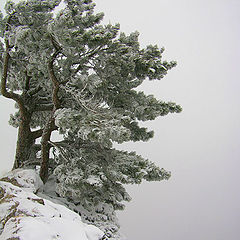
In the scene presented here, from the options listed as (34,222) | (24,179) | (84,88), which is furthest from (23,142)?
(34,222)

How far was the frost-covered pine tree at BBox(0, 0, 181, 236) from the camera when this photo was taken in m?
7.90

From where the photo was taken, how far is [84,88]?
7.62m

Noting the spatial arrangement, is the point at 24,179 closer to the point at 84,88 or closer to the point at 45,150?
the point at 45,150

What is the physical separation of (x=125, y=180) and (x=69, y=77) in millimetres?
4570

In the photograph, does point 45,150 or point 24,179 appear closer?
point 24,179

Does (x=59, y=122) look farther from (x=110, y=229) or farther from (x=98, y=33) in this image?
(x=110, y=229)

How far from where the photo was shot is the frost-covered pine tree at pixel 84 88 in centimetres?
790

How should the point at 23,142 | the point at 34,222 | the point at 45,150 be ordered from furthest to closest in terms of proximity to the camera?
the point at 23,142 → the point at 45,150 → the point at 34,222

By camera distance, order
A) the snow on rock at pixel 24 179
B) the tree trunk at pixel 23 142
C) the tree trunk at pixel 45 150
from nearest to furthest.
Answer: the snow on rock at pixel 24 179
the tree trunk at pixel 45 150
the tree trunk at pixel 23 142

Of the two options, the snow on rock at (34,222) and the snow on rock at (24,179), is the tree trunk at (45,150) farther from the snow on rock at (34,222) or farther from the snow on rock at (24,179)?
the snow on rock at (34,222)

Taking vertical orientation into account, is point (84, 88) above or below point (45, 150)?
above

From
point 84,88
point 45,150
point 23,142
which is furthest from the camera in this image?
point 23,142

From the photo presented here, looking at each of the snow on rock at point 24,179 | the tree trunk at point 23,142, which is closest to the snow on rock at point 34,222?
the snow on rock at point 24,179

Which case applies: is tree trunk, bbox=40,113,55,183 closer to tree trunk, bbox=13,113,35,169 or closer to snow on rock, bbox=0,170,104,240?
tree trunk, bbox=13,113,35,169
